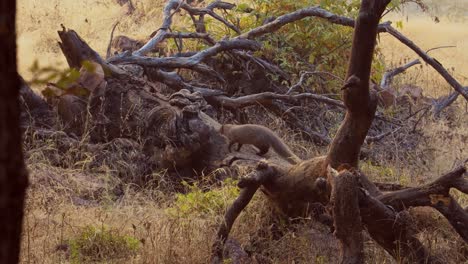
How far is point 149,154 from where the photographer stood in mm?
6441

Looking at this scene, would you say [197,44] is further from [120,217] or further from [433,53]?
[433,53]

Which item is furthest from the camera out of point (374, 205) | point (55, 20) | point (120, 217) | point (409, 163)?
point (55, 20)

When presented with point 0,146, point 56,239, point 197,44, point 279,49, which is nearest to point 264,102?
point 279,49

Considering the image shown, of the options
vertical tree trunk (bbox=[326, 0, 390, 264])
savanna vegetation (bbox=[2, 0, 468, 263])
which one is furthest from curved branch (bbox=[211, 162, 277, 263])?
vertical tree trunk (bbox=[326, 0, 390, 264])

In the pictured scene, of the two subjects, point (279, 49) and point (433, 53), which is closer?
point (279, 49)

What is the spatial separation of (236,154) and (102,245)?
6.97ft

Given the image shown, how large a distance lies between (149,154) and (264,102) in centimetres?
156

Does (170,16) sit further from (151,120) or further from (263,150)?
(263,150)

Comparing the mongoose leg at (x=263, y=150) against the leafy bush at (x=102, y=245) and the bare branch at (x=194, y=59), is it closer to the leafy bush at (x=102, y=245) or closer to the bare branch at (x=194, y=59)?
the bare branch at (x=194, y=59)

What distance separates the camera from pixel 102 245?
430 cm

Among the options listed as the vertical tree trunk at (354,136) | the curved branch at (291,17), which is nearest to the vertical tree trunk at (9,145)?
the vertical tree trunk at (354,136)

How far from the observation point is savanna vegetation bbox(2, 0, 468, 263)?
392 centimetres

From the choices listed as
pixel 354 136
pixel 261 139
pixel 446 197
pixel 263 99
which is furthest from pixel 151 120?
pixel 446 197

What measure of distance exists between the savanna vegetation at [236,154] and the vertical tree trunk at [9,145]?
18 centimetres
